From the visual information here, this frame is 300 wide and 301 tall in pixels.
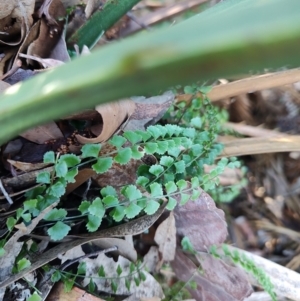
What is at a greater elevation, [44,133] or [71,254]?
[44,133]

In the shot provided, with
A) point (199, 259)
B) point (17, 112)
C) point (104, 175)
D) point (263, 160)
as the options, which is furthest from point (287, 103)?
point (17, 112)

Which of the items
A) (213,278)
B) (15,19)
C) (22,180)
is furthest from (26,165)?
(213,278)

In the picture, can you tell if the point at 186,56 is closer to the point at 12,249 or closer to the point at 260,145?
the point at 12,249

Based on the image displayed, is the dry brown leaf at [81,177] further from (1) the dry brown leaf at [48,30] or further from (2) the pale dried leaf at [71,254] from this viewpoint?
(1) the dry brown leaf at [48,30]

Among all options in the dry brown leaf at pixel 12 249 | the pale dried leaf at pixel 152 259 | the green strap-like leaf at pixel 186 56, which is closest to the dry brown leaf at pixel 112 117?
the dry brown leaf at pixel 12 249

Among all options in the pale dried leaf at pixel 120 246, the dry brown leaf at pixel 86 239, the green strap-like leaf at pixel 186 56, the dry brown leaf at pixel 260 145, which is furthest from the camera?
the dry brown leaf at pixel 260 145

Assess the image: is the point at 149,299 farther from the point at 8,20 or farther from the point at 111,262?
the point at 8,20

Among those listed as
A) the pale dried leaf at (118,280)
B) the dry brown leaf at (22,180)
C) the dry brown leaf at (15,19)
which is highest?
the dry brown leaf at (15,19)
